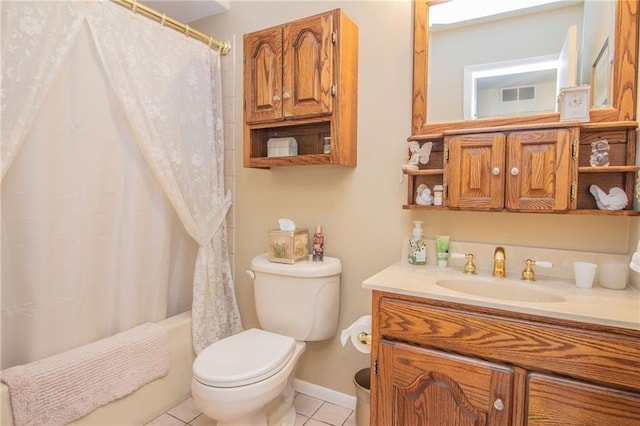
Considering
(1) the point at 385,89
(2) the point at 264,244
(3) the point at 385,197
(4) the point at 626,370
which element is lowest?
(4) the point at 626,370

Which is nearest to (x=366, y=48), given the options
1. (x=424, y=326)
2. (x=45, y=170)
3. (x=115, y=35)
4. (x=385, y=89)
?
(x=385, y=89)

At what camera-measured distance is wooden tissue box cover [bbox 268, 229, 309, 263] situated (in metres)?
1.74

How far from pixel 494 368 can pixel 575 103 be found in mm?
975

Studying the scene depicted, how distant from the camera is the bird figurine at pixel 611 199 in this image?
128 cm

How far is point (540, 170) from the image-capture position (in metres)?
1.33

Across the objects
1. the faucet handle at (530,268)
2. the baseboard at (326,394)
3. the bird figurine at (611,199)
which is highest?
the bird figurine at (611,199)

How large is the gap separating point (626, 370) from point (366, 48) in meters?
1.54

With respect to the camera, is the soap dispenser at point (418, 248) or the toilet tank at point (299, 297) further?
the toilet tank at point (299, 297)

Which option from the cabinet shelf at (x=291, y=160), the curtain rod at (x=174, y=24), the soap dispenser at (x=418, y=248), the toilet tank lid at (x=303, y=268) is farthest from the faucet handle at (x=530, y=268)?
the curtain rod at (x=174, y=24)

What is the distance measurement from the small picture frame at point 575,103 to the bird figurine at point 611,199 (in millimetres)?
263

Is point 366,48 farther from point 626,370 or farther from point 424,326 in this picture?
point 626,370

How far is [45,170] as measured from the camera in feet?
4.51

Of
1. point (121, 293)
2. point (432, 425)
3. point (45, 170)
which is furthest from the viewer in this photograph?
point (121, 293)

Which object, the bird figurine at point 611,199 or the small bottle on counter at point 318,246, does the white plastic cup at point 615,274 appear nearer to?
the bird figurine at point 611,199
